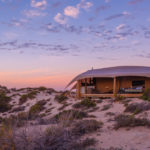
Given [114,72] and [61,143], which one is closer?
[61,143]

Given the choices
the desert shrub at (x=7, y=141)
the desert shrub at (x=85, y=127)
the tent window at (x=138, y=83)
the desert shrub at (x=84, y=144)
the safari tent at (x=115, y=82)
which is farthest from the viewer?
the tent window at (x=138, y=83)

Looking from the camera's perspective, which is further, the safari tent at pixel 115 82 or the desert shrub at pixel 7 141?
the safari tent at pixel 115 82

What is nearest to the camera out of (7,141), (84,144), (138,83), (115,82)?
(7,141)

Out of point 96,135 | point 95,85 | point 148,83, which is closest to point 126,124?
point 96,135

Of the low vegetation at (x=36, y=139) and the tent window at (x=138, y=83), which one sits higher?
the tent window at (x=138, y=83)

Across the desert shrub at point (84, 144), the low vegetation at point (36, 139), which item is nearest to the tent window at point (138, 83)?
the desert shrub at point (84, 144)

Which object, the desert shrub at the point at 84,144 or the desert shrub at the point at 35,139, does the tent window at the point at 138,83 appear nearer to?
the desert shrub at the point at 84,144

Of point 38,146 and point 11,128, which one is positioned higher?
point 11,128

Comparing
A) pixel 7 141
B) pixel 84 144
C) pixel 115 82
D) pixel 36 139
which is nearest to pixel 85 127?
pixel 84 144

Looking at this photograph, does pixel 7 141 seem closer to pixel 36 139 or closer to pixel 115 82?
pixel 36 139

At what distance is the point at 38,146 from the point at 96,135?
2.64 meters

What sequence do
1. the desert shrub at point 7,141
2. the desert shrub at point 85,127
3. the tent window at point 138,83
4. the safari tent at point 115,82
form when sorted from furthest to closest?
the tent window at point 138,83, the safari tent at point 115,82, the desert shrub at point 85,127, the desert shrub at point 7,141

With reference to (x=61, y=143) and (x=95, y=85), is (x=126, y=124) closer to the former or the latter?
(x=61, y=143)

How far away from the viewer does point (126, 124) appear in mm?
6930
